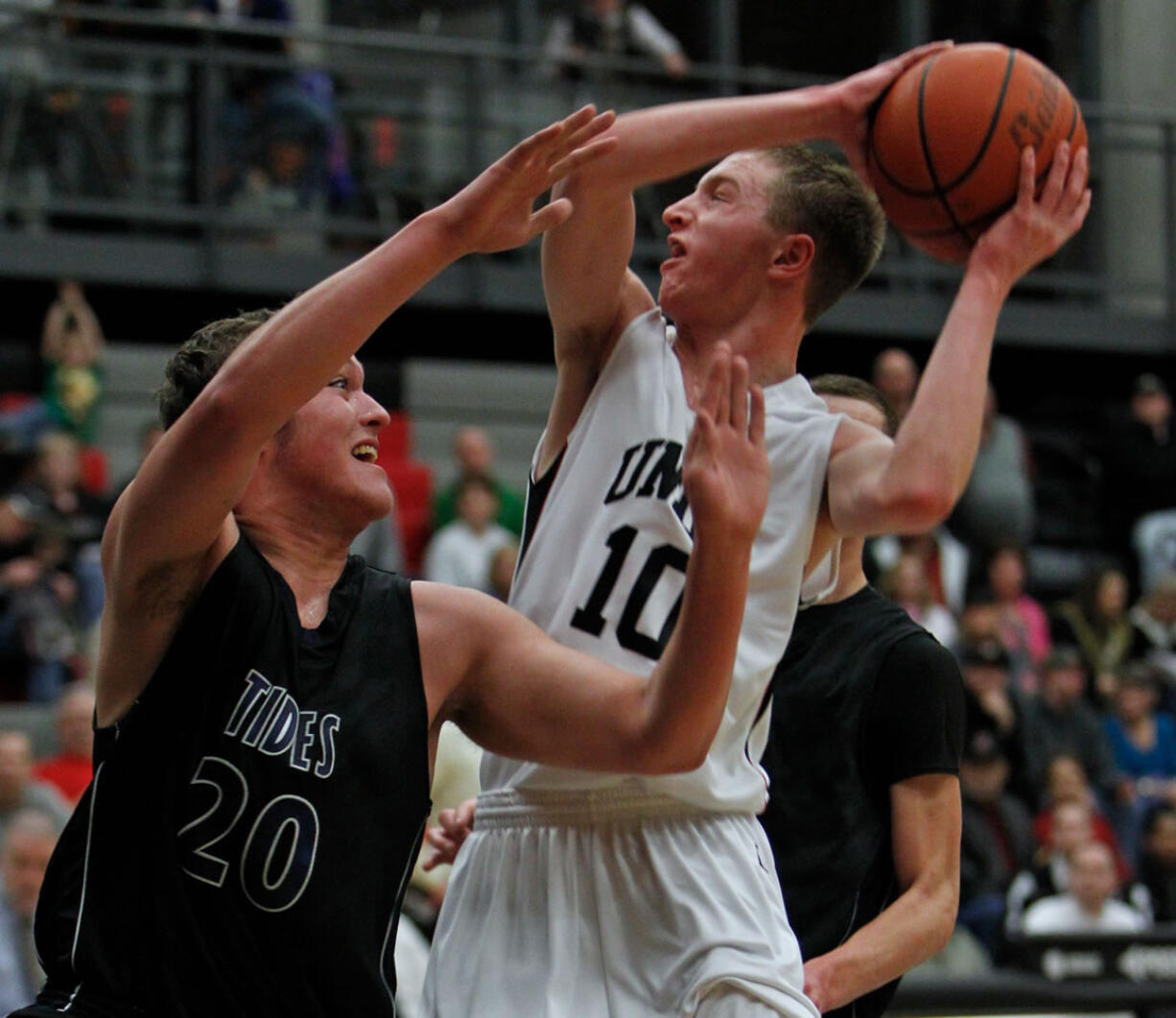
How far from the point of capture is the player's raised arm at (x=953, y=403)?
3.14 meters

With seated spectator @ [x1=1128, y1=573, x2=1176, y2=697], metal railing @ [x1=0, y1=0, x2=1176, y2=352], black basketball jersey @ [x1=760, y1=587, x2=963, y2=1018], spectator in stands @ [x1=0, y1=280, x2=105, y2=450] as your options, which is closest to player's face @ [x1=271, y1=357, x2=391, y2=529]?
black basketball jersey @ [x1=760, y1=587, x2=963, y2=1018]

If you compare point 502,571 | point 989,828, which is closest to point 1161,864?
point 989,828

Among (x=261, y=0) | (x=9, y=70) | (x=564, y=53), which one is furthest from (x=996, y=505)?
(x=9, y=70)

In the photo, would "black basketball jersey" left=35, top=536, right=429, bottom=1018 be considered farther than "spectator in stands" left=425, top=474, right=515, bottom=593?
No

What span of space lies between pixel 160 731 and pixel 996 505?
9.40 m

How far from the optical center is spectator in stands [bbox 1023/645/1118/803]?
10.3 metres

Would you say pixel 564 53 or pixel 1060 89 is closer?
pixel 1060 89

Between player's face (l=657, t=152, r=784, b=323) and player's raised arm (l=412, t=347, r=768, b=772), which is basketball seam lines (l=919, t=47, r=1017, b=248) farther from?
player's raised arm (l=412, t=347, r=768, b=772)

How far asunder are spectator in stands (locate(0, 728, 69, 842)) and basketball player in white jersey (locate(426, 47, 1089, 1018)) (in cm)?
393

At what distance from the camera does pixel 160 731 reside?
112 inches

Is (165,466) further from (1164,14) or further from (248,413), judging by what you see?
(1164,14)

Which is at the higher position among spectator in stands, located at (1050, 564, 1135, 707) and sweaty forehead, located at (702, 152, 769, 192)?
sweaty forehead, located at (702, 152, 769, 192)

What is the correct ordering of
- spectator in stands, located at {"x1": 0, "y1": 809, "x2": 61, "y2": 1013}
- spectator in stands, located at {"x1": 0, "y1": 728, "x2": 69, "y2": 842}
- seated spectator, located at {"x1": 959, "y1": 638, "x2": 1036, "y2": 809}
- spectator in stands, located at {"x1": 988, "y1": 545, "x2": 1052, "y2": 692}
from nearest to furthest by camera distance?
spectator in stands, located at {"x1": 0, "y1": 809, "x2": 61, "y2": 1013}
spectator in stands, located at {"x1": 0, "y1": 728, "x2": 69, "y2": 842}
seated spectator, located at {"x1": 959, "y1": 638, "x2": 1036, "y2": 809}
spectator in stands, located at {"x1": 988, "y1": 545, "x2": 1052, "y2": 692}

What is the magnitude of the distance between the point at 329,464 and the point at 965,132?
3.82ft
